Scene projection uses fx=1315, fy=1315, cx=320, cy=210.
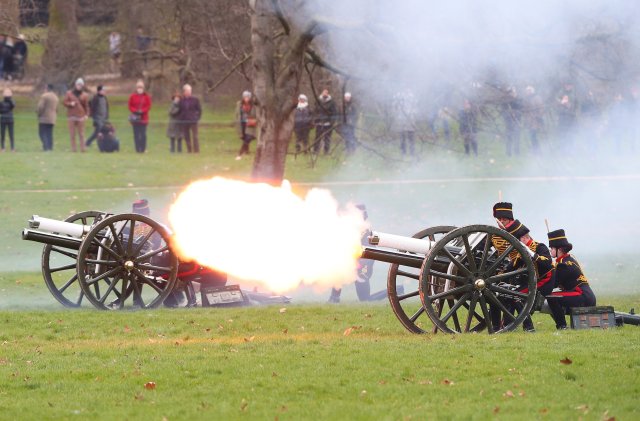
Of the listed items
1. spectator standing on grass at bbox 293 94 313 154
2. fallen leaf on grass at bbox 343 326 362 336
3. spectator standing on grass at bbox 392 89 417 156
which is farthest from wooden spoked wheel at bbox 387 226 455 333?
spectator standing on grass at bbox 293 94 313 154

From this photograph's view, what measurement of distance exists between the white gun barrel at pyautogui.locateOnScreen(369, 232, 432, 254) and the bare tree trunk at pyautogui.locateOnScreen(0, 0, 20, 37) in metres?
23.7

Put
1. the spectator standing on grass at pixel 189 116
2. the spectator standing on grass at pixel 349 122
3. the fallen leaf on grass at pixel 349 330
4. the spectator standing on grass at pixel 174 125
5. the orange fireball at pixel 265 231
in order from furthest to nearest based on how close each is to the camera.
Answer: the spectator standing on grass at pixel 174 125 < the spectator standing on grass at pixel 189 116 < the spectator standing on grass at pixel 349 122 < the orange fireball at pixel 265 231 < the fallen leaf on grass at pixel 349 330

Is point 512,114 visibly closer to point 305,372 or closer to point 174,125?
point 305,372

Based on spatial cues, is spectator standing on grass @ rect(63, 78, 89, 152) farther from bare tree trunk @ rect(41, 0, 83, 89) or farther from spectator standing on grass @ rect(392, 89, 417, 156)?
spectator standing on grass @ rect(392, 89, 417, 156)

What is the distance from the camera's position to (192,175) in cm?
3444

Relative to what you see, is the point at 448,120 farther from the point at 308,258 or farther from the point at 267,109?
the point at 308,258

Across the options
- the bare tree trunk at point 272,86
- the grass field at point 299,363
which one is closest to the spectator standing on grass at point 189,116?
the grass field at point 299,363

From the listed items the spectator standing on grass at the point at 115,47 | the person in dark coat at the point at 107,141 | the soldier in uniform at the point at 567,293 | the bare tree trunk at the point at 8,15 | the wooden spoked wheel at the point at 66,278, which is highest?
the spectator standing on grass at the point at 115,47

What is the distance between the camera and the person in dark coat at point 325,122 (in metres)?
25.0

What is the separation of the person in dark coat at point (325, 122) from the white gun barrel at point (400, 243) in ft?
31.7

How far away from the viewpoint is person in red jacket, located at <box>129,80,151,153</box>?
38.3 meters

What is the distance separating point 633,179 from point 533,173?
3369 millimetres

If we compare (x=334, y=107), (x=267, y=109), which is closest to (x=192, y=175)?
(x=334, y=107)

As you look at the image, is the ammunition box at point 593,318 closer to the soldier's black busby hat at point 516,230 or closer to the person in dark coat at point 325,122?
the soldier's black busby hat at point 516,230
